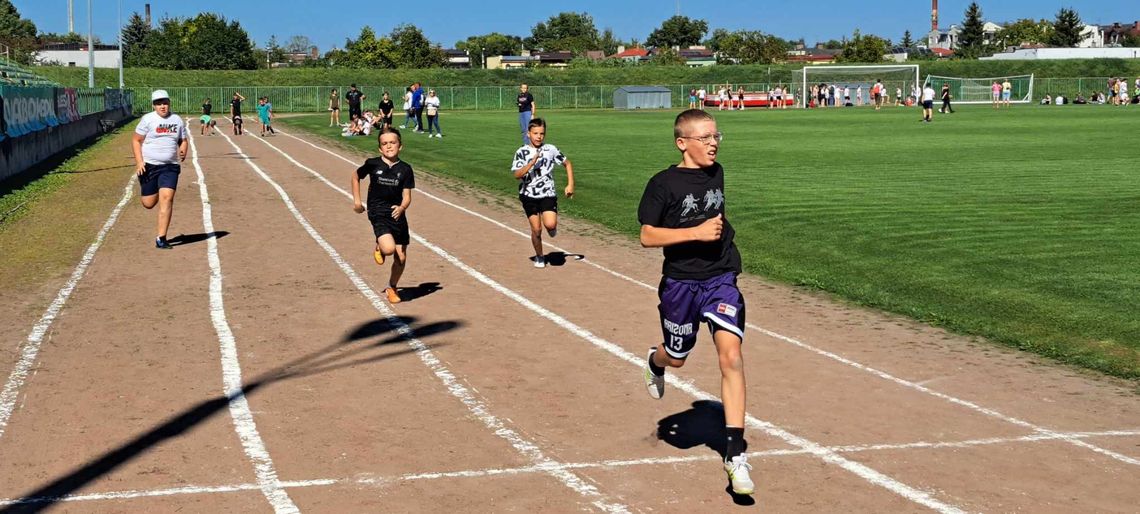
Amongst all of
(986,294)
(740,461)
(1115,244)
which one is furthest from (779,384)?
(1115,244)

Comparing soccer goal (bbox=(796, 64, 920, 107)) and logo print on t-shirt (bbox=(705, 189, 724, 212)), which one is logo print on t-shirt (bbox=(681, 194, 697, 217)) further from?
soccer goal (bbox=(796, 64, 920, 107))

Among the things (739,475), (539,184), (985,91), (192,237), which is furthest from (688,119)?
(985,91)

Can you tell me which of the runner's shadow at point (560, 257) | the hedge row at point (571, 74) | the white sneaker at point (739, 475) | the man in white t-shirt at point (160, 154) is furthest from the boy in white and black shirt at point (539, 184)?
the hedge row at point (571, 74)

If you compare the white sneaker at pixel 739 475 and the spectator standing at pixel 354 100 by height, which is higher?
the spectator standing at pixel 354 100

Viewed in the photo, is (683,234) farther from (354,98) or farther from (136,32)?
(136,32)

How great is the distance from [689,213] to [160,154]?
11282 millimetres

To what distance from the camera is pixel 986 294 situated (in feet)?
39.5

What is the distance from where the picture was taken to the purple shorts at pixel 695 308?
252 inches

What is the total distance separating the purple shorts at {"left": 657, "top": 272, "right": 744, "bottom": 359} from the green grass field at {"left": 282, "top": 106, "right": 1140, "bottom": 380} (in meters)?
4.15

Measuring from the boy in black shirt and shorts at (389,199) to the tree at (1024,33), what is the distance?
612 feet

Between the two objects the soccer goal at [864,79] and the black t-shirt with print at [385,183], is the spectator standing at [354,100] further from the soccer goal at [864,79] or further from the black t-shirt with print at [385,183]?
the soccer goal at [864,79]

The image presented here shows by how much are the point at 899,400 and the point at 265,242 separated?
34.4ft

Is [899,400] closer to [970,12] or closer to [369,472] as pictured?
[369,472]

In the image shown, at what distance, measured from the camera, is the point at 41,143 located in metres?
31.2
